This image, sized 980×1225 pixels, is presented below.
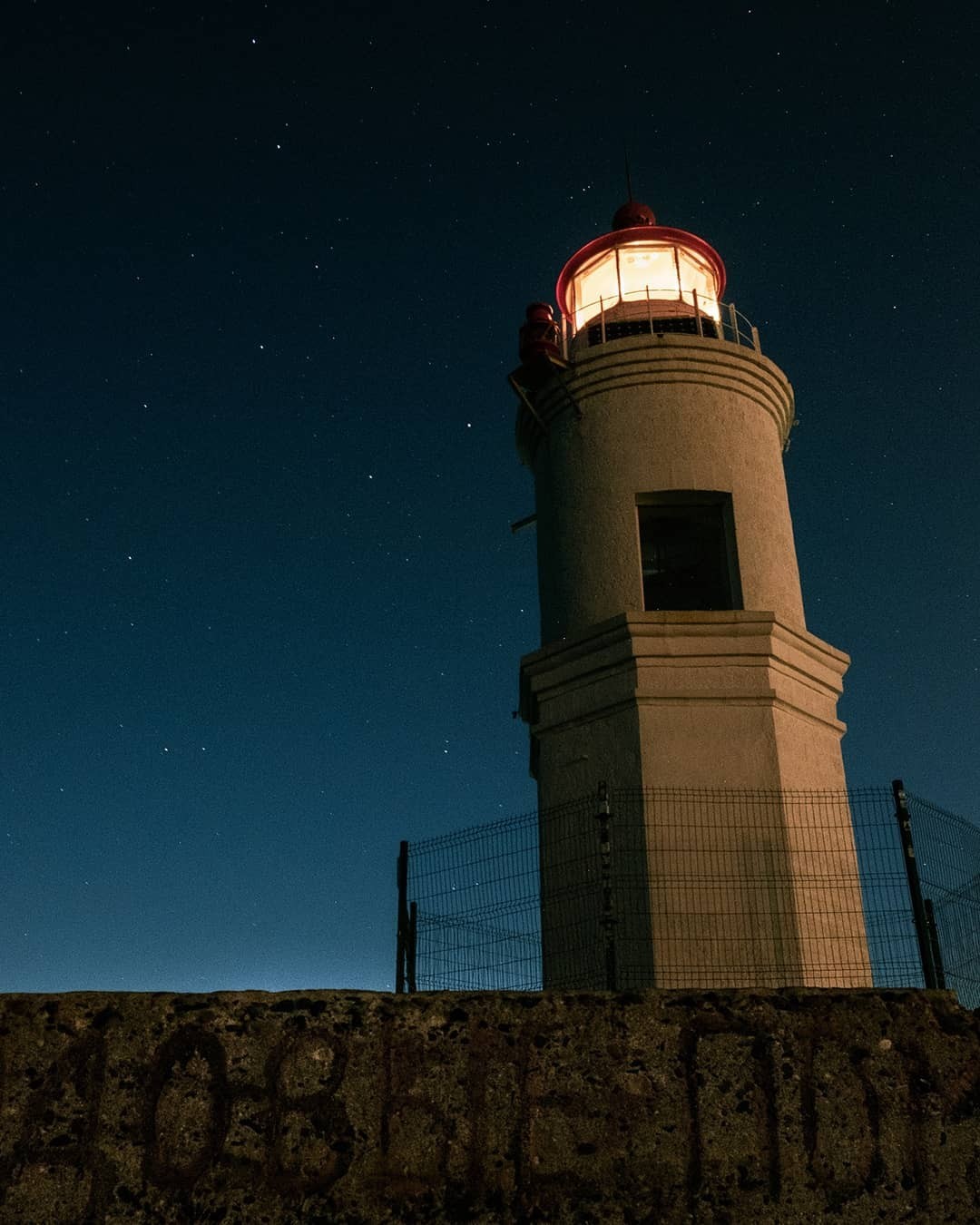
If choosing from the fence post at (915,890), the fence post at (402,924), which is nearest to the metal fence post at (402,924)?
the fence post at (402,924)

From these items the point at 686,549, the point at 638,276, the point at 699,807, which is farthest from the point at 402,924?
the point at 638,276

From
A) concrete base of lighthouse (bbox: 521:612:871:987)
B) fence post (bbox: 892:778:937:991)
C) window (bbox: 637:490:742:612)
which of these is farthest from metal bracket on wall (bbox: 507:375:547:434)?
fence post (bbox: 892:778:937:991)

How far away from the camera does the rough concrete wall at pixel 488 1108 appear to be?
3342 millimetres

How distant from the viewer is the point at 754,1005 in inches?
141

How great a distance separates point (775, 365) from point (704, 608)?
10.8ft

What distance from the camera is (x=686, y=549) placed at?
14391 mm

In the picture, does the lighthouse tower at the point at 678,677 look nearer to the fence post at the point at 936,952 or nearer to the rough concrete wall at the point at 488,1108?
the fence post at the point at 936,952

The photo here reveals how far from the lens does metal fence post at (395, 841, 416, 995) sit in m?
9.90

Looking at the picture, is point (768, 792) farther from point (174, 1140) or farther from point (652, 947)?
point (174, 1140)

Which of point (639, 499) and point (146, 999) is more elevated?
point (639, 499)

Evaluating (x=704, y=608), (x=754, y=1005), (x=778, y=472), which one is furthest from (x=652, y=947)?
(x=754, y=1005)

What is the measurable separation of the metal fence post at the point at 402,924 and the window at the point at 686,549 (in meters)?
4.98

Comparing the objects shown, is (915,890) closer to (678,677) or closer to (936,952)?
(936,952)

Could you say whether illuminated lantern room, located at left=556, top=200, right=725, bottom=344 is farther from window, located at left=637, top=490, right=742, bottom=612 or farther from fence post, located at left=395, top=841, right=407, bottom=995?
fence post, located at left=395, top=841, right=407, bottom=995
